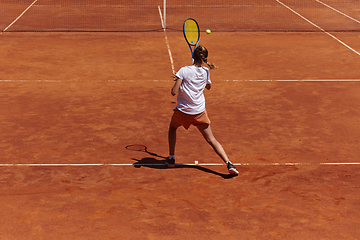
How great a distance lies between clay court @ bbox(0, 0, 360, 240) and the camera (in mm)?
5820

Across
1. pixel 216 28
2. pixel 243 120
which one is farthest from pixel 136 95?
pixel 216 28

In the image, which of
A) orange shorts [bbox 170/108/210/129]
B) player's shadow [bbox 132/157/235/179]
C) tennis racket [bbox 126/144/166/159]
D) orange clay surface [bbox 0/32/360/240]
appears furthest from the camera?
tennis racket [bbox 126/144/166/159]

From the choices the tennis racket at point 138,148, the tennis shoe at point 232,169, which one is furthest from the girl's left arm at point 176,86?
the tennis racket at point 138,148

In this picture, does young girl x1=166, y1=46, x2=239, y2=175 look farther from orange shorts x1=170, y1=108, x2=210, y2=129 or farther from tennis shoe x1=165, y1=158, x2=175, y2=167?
tennis shoe x1=165, y1=158, x2=175, y2=167

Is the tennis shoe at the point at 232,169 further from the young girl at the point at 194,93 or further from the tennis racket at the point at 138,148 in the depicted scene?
the tennis racket at the point at 138,148

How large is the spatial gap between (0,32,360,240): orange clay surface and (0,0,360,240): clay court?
25 mm

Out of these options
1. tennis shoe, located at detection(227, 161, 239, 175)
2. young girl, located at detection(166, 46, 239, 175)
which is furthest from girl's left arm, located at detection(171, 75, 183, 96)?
tennis shoe, located at detection(227, 161, 239, 175)

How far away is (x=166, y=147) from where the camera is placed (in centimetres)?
806

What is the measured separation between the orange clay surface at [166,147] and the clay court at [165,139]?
2 centimetres

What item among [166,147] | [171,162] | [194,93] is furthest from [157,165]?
[194,93]

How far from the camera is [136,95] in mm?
10766

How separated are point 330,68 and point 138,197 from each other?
8.57m

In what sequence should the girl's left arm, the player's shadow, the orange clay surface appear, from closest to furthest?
the orange clay surface, the girl's left arm, the player's shadow

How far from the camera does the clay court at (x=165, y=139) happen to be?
5.82m
